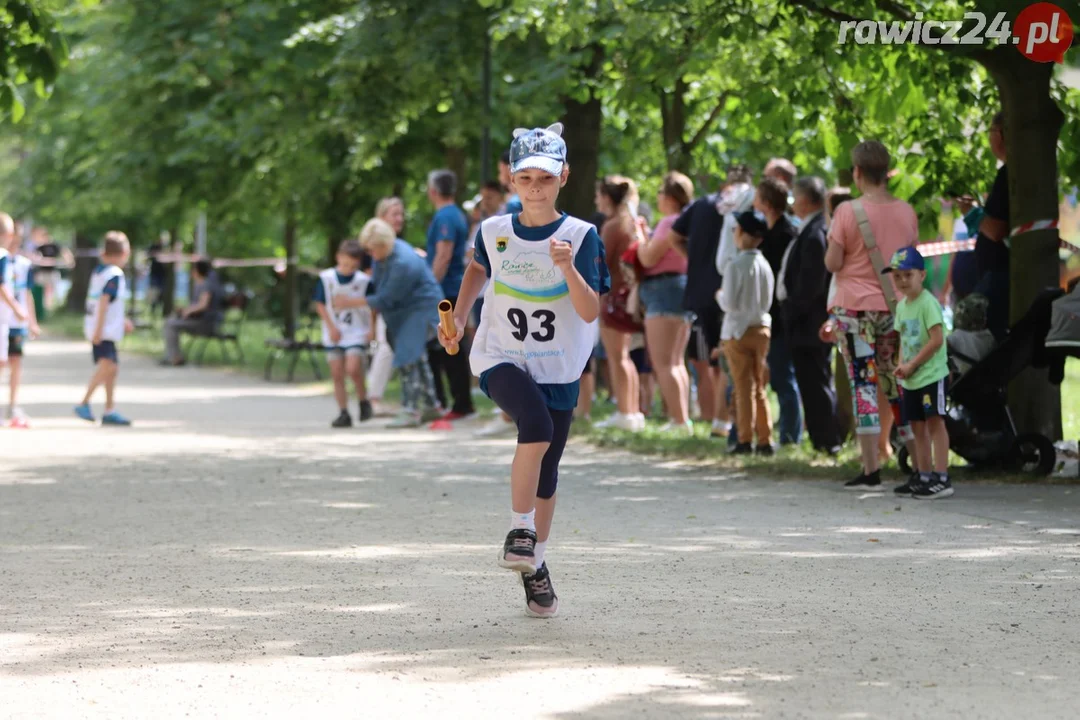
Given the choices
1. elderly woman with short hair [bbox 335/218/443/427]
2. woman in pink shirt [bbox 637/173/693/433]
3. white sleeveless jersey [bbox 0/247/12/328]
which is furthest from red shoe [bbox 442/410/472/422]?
white sleeveless jersey [bbox 0/247/12/328]

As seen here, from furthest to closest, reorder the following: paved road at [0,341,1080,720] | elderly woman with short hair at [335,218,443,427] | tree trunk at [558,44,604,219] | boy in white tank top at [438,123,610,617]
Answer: tree trunk at [558,44,604,219] < elderly woman with short hair at [335,218,443,427] < boy in white tank top at [438,123,610,617] < paved road at [0,341,1080,720]

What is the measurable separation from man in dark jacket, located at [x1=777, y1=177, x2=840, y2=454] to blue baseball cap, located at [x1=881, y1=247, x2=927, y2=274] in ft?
5.92

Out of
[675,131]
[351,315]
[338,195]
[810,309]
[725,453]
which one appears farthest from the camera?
[338,195]

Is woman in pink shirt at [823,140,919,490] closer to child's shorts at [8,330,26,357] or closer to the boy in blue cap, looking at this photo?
the boy in blue cap

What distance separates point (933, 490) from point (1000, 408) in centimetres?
128

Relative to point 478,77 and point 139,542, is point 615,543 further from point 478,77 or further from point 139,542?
point 478,77

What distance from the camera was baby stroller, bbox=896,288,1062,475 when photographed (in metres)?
11.4

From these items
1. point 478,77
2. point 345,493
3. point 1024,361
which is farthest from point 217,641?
point 478,77

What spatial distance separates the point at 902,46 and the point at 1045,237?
184 cm

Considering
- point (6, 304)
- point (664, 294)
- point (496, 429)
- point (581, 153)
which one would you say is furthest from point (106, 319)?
point (664, 294)

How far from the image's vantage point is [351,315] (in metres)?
17.2

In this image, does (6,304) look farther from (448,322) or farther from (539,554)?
(539,554)

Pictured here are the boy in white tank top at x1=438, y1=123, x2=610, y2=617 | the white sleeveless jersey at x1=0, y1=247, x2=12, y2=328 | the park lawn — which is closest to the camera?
the boy in white tank top at x1=438, y1=123, x2=610, y2=617

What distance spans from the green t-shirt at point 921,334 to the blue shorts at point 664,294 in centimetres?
405
